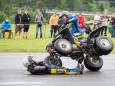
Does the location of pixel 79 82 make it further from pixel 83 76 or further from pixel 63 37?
pixel 63 37

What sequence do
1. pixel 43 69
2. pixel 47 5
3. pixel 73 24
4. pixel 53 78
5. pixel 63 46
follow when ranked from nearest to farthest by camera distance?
pixel 53 78
pixel 43 69
pixel 63 46
pixel 73 24
pixel 47 5

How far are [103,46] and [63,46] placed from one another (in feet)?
3.56

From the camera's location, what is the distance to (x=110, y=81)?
11648mm

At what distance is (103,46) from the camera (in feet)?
42.8

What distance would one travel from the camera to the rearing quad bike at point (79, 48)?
12.9 meters

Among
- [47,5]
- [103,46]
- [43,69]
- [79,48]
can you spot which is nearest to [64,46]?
[79,48]

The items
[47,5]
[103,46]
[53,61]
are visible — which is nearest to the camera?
[103,46]

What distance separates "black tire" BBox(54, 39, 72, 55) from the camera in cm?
1277

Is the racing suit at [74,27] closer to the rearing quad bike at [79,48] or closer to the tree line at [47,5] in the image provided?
the rearing quad bike at [79,48]

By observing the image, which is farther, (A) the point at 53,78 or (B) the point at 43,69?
(B) the point at 43,69

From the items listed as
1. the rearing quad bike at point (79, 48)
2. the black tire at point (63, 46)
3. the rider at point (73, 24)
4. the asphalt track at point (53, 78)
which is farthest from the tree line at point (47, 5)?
the black tire at point (63, 46)

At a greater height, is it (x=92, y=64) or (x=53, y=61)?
(x=53, y=61)

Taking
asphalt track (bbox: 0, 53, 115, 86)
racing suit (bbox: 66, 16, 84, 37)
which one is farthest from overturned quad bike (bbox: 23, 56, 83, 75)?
racing suit (bbox: 66, 16, 84, 37)

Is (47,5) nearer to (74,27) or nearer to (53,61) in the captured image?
(74,27)
